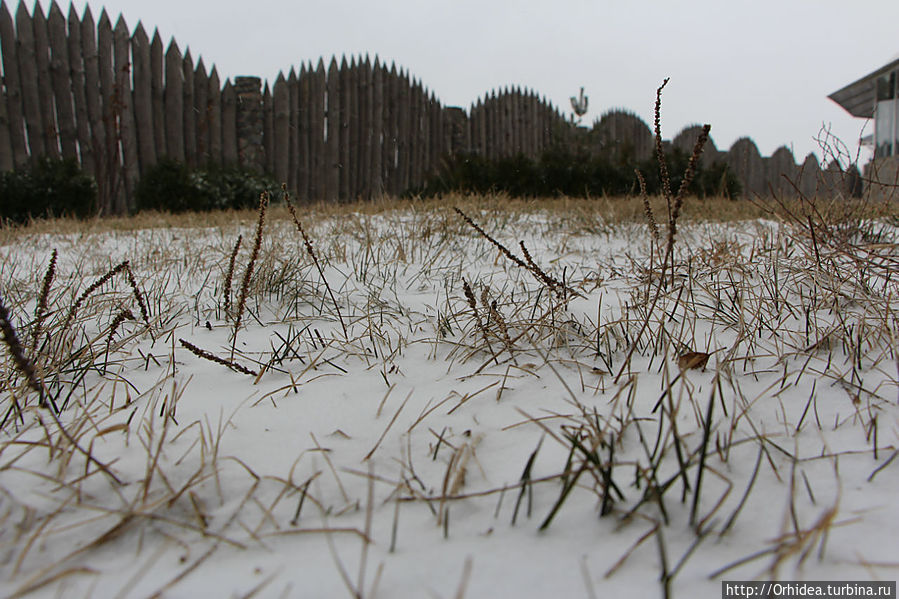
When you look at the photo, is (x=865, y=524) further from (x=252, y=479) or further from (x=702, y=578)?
(x=252, y=479)

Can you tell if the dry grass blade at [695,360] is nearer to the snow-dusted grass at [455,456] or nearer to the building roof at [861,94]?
the snow-dusted grass at [455,456]

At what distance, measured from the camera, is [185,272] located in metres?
2.49

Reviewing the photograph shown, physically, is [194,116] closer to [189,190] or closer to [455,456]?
[189,190]

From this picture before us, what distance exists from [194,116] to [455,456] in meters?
8.08

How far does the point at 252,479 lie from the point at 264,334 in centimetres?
85

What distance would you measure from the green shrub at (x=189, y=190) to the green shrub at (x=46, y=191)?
578 millimetres

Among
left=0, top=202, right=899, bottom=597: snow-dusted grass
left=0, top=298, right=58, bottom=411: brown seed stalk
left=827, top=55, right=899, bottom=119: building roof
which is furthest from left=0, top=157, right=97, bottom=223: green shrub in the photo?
left=827, top=55, right=899, bottom=119: building roof

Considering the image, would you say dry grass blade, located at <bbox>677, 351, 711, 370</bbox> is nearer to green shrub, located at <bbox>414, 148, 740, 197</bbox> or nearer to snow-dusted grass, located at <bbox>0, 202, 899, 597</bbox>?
snow-dusted grass, located at <bbox>0, 202, 899, 597</bbox>

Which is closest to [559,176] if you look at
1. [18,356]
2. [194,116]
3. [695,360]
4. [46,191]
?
[194,116]

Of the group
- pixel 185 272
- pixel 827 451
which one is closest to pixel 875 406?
pixel 827 451

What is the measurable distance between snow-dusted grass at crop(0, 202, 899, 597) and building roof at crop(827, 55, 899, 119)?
9376mm

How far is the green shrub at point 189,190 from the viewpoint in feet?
21.6

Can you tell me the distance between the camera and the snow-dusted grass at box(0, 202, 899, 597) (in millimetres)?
671

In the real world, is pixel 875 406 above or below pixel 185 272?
below
